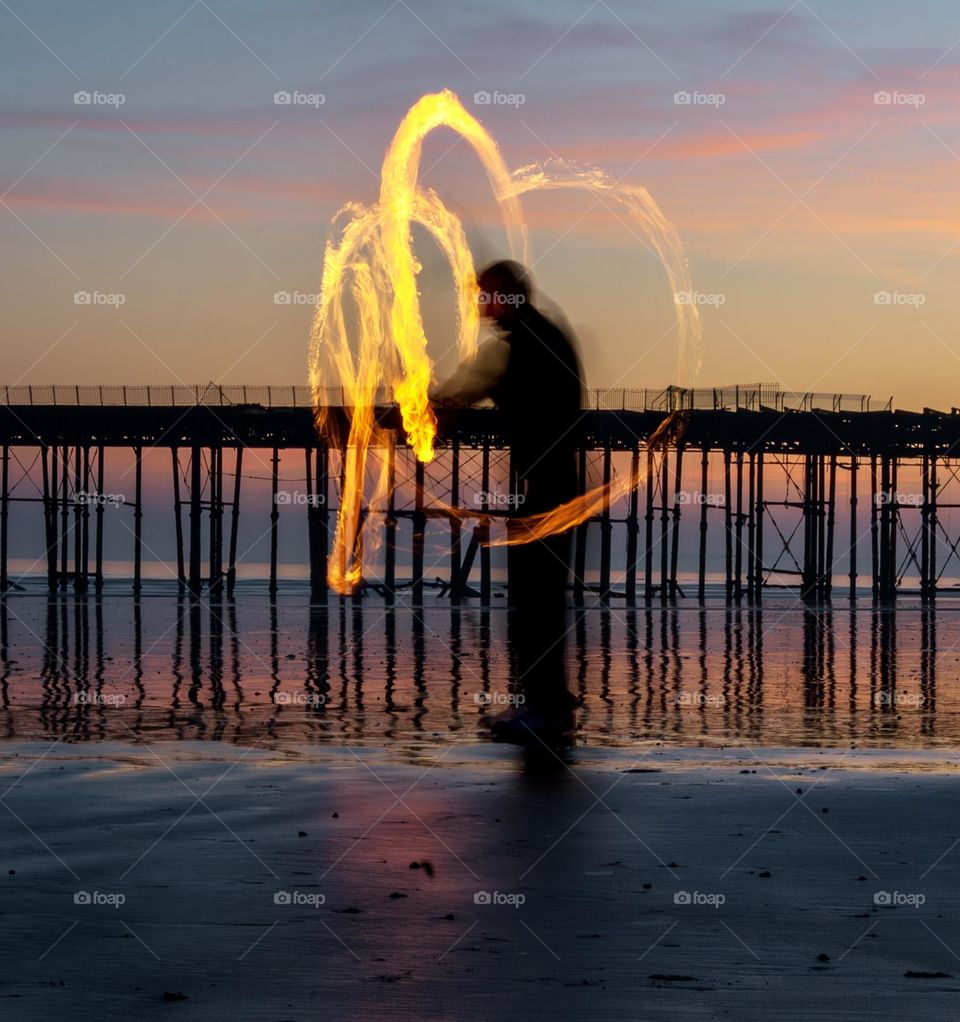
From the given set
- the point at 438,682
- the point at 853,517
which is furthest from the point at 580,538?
the point at 853,517

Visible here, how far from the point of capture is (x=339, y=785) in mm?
A: 8547

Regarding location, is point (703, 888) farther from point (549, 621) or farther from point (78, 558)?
point (78, 558)

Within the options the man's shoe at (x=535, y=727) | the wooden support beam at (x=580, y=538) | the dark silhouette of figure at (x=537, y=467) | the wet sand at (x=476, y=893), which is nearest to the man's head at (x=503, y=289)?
the dark silhouette of figure at (x=537, y=467)

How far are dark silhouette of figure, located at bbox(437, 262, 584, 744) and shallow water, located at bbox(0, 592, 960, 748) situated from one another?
0.52 m

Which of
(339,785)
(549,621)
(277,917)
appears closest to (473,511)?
(549,621)

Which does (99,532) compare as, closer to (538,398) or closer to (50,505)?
(50,505)

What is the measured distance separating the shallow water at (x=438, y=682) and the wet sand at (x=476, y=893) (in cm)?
261

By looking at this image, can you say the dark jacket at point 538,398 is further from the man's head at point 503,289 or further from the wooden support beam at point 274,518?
the wooden support beam at point 274,518

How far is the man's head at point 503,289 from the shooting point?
33.1 ft

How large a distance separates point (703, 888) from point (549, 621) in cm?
466

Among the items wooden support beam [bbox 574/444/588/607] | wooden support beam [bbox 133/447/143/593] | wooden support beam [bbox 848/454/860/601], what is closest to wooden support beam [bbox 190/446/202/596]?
wooden support beam [bbox 133/447/143/593]

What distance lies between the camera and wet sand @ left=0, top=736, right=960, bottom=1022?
4508 millimetres

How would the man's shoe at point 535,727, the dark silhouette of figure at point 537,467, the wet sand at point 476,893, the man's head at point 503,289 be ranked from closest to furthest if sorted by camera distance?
the wet sand at point 476,893 → the man's head at point 503,289 → the dark silhouette of figure at point 537,467 → the man's shoe at point 535,727

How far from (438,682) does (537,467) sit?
664 cm
